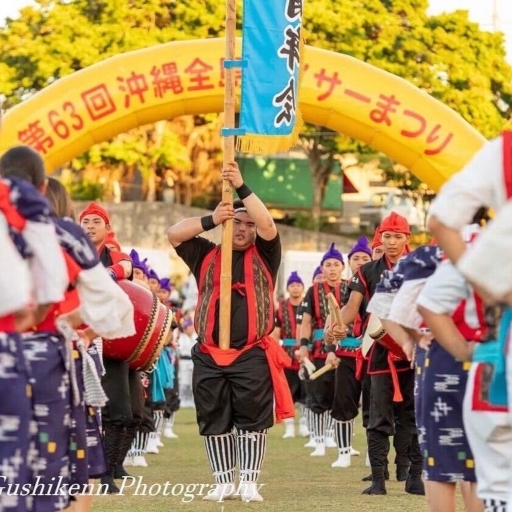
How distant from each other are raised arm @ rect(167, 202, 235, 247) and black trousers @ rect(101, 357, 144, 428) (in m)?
0.93

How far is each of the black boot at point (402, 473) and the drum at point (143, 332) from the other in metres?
2.57

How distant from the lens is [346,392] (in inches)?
508

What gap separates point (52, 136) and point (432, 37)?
24.5m

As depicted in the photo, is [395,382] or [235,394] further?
[395,382]

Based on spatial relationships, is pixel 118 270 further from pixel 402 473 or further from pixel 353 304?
pixel 402 473

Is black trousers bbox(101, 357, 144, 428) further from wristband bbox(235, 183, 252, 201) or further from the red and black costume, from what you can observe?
the red and black costume

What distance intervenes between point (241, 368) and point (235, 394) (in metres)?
0.19

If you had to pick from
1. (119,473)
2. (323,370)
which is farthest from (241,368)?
(323,370)

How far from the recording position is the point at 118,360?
10039mm

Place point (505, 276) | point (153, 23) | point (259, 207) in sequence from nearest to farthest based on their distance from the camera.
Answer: point (505, 276) → point (259, 207) → point (153, 23)

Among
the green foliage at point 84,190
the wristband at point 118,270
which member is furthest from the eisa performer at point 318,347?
the green foliage at point 84,190

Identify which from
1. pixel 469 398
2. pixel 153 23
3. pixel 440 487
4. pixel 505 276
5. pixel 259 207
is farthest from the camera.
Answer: pixel 153 23

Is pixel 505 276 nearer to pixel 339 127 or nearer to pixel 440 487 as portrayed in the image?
pixel 440 487

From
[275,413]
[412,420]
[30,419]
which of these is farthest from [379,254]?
[30,419]
